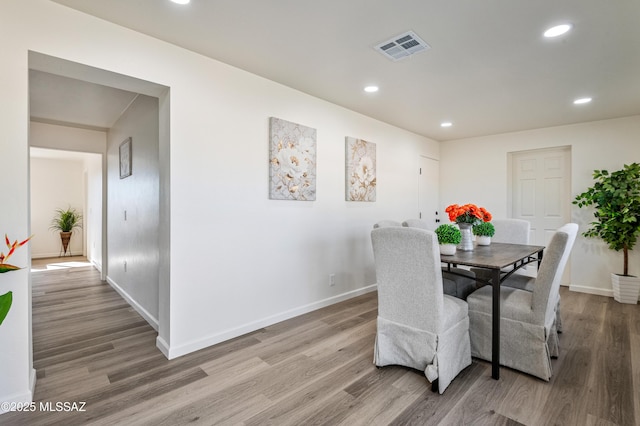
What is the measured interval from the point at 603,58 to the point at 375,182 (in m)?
2.50

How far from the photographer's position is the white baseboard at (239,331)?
8.13ft

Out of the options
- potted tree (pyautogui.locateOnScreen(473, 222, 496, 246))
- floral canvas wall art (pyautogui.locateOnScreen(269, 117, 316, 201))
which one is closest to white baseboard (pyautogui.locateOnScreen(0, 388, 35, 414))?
floral canvas wall art (pyautogui.locateOnScreen(269, 117, 316, 201))

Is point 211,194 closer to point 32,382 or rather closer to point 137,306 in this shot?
point 32,382

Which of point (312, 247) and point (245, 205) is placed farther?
point (312, 247)

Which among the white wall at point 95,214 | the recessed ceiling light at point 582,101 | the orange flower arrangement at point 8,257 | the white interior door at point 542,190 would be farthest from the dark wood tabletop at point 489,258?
the white wall at point 95,214

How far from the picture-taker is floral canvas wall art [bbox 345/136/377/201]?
12.8ft

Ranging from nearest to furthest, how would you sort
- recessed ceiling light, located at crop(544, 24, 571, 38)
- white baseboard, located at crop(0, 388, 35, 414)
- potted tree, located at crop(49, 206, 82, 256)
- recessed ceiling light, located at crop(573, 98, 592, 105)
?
white baseboard, located at crop(0, 388, 35, 414) → recessed ceiling light, located at crop(544, 24, 571, 38) → recessed ceiling light, located at crop(573, 98, 592, 105) → potted tree, located at crop(49, 206, 82, 256)

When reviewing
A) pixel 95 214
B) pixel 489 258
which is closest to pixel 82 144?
pixel 95 214

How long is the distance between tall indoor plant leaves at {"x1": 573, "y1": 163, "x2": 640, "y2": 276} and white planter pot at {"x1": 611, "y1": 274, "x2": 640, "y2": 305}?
0.45 ft

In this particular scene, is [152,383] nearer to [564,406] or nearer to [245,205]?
[245,205]

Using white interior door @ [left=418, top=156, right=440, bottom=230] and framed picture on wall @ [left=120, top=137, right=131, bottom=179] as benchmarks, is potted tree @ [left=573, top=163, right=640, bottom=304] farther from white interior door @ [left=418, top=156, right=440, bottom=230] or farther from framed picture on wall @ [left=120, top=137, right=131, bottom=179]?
framed picture on wall @ [left=120, top=137, right=131, bottom=179]

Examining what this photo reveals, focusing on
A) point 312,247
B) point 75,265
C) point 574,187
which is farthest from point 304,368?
point 75,265

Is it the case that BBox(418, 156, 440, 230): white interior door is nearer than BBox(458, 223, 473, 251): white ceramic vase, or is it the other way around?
BBox(458, 223, 473, 251): white ceramic vase

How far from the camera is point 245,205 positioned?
2.90 meters
